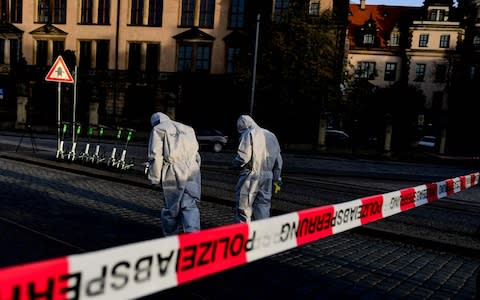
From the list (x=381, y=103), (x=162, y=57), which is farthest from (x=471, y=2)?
(x=162, y=57)

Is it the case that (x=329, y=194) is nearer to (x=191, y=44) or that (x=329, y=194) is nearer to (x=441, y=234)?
(x=441, y=234)

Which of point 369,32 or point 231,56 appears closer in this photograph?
point 231,56

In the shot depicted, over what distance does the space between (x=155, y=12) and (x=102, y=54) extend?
6.26 meters

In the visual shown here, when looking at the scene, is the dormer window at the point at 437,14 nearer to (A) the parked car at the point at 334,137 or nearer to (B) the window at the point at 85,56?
(A) the parked car at the point at 334,137

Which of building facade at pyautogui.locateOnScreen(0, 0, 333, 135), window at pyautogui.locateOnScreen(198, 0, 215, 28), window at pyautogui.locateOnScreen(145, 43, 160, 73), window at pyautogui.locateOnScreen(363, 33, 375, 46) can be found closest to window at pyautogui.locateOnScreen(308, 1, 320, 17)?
building facade at pyautogui.locateOnScreen(0, 0, 333, 135)

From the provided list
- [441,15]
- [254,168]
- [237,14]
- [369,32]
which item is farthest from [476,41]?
[254,168]

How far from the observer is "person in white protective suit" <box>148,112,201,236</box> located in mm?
5160

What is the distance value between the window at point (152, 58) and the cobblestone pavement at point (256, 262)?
30.4 m

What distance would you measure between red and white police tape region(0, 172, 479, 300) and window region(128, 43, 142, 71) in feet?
121

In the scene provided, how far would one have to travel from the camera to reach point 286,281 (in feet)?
15.1

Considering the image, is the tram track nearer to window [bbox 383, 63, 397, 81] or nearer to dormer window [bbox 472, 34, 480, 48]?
dormer window [bbox 472, 34, 480, 48]

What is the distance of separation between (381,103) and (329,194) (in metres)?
32.1

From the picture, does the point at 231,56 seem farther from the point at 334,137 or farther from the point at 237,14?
the point at 334,137

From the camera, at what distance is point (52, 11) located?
129 feet
